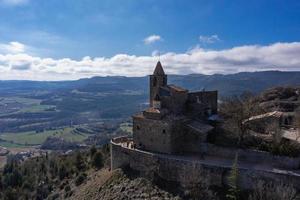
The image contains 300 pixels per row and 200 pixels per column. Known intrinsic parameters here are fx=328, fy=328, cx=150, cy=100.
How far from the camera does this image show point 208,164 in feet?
133

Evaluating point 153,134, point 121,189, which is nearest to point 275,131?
point 153,134

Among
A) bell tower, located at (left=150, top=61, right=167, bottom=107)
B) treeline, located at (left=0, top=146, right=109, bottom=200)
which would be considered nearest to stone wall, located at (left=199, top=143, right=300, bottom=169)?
bell tower, located at (left=150, top=61, right=167, bottom=107)

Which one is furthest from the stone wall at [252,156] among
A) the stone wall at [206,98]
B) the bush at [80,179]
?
the bush at [80,179]

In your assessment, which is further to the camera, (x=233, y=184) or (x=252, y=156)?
(x=252, y=156)

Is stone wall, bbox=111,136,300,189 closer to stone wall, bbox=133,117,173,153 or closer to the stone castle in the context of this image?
the stone castle

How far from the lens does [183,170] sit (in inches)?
1647

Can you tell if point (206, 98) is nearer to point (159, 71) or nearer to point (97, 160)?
point (159, 71)

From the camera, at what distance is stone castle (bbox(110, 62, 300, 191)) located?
1551 inches

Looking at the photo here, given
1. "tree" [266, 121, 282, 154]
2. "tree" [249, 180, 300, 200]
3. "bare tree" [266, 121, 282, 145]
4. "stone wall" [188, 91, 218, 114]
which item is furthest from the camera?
"stone wall" [188, 91, 218, 114]

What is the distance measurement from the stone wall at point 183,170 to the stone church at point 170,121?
7.04 feet

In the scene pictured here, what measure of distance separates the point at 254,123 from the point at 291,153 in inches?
483

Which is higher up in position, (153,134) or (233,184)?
(153,134)

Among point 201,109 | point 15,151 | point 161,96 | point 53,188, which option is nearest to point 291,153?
point 201,109

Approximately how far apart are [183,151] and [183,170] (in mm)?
6211
